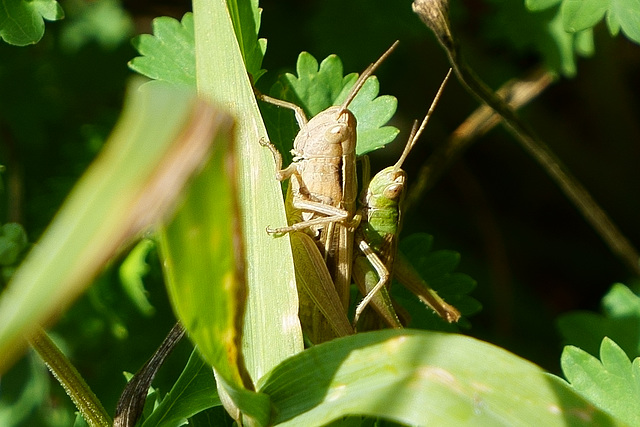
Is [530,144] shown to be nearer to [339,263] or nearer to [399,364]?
[339,263]

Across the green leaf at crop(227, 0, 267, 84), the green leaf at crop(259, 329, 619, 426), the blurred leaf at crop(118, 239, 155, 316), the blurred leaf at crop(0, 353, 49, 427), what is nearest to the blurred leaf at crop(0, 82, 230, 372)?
the green leaf at crop(259, 329, 619, 426)

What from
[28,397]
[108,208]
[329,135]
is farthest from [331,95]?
[28,397]

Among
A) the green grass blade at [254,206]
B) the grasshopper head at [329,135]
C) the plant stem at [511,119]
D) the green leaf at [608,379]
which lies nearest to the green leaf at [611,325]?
the plant stem at [511,119]

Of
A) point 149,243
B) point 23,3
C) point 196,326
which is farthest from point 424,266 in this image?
point 23,3

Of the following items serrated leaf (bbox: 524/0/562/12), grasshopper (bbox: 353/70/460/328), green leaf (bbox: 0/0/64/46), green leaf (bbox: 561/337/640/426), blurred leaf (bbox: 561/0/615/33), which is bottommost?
green leaf (bbox: 561/337/640/426)

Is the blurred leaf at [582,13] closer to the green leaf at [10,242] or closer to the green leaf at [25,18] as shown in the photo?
the green leaf at [25,18]

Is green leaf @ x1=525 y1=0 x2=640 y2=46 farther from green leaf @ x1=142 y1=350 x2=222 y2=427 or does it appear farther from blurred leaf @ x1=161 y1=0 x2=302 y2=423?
green leaf @ x1=142 y1=350 x2=222 y2=427
